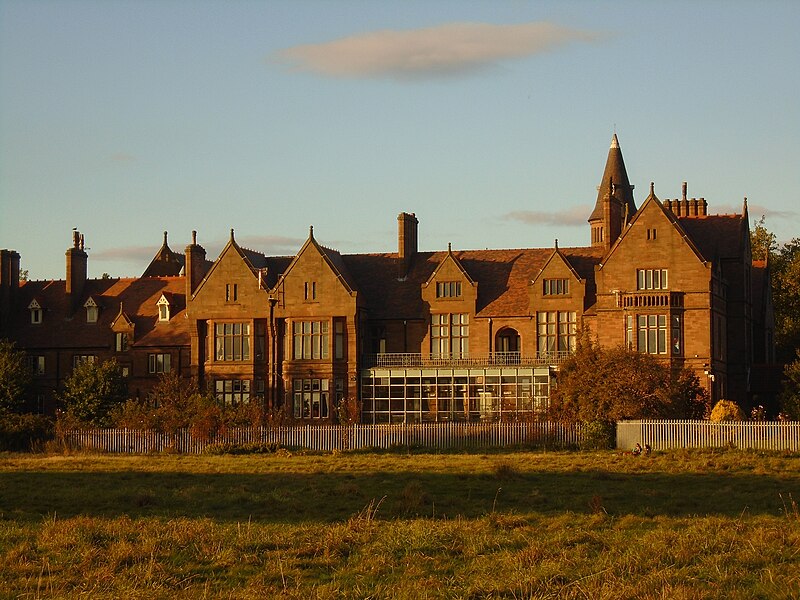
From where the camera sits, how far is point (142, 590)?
18.9 m

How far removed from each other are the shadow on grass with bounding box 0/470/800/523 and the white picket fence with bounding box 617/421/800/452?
30.9 ft

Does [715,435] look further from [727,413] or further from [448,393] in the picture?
[448,393]

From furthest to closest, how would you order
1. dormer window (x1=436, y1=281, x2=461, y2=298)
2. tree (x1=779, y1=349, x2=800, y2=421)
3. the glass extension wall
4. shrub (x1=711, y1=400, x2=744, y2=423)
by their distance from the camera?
dormer window (x1=436, y1=281, x2=461, y2=298) → the glass extension wall → tree (x1=779, y1=349, x2=800, y2=421) → shrub (x1=711, y1=400, x2=744, y2=423)

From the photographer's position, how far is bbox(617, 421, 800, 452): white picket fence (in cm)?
4694

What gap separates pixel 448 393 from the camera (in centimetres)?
6725

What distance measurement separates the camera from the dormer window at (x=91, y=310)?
77.1 meters

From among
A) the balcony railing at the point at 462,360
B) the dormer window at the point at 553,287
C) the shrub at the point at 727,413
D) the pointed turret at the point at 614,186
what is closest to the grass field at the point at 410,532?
the shrub at the point at 727,413

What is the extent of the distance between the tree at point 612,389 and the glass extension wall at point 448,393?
355 inches

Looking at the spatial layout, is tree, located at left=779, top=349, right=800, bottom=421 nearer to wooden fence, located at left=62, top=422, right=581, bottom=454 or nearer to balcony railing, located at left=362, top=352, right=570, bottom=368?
balcony railing, located at left=362, top=352, right=570, bottom=368

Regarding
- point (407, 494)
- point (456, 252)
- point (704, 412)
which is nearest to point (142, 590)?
point (407, 494)

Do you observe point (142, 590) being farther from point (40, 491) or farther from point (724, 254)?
point (724, 254)

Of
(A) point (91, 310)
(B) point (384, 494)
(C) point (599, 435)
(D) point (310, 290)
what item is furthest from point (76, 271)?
(B) point (384, 494)

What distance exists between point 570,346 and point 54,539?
45842mm

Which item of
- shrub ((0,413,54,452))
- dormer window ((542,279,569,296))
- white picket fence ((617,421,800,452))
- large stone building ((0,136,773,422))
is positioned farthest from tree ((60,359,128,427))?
white picket fence ((617,421,800,452))
